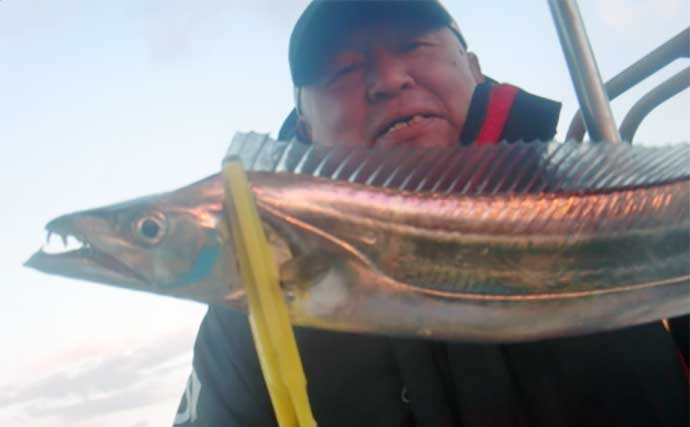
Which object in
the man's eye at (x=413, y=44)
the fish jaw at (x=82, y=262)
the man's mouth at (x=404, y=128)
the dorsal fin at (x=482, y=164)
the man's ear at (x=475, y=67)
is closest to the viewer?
the fish jaw at (x=82, y=262)

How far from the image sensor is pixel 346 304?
177 cm

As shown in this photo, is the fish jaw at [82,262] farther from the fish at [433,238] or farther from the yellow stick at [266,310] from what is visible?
the yellow stick at [266,310]

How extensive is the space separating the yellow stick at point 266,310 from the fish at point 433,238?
3.9 inches

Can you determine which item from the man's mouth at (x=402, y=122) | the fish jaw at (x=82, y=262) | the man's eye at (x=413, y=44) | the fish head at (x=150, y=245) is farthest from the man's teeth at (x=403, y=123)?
the fish jaw at (x=82, y=262)

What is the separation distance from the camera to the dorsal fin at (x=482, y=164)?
1926 mm

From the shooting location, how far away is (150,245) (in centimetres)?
178

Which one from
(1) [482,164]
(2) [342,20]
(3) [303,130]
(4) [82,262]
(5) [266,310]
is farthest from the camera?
(3) [303,130]

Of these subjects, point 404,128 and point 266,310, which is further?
point 404,128

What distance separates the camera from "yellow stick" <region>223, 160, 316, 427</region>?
1.52 m

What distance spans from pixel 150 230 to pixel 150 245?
0.05 metres

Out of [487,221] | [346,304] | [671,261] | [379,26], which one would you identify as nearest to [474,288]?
[487,221]

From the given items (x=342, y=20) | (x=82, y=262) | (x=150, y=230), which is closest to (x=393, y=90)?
(x=342, y=20)

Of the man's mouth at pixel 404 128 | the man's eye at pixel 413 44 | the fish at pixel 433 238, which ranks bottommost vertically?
the fish at pixel 433 238

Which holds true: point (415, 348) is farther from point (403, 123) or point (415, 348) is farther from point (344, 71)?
point (344, 71)
